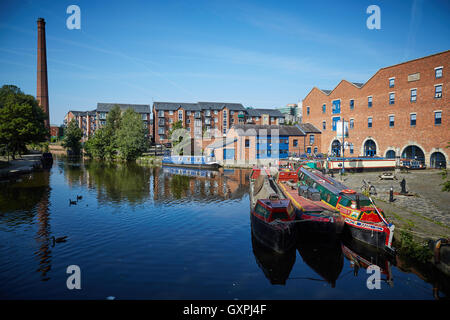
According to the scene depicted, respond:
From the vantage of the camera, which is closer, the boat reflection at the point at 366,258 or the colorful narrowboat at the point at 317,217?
the boat reflection at the point at 366,258

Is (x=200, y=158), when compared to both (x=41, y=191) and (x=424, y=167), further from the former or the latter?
(x=424, y=167)

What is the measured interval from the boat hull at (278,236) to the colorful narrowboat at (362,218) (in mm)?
3652

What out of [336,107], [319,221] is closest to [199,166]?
[336,107]

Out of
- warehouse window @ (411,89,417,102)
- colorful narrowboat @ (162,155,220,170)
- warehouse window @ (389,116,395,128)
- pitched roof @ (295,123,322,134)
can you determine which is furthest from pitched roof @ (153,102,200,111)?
warehouse window @ (411,89,417,102)

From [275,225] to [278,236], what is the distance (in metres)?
0.60

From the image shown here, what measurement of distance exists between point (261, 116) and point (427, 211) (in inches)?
3294

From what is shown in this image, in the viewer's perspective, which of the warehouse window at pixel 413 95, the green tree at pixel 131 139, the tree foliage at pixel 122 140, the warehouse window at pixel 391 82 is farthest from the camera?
the tree foliage at pixel 122 140

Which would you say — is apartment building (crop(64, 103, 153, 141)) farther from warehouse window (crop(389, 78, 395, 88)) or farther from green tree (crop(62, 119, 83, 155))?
warehouse window (crop(389, 78, 395, 88))

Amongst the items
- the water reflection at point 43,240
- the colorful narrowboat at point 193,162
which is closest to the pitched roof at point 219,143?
the colorful narrowboat at point 193,162

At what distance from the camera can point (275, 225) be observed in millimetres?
15359

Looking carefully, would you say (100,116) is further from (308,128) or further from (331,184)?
(331,184)

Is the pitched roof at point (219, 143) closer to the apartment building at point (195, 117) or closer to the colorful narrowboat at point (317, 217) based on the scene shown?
the apartment building at point (195, 117)

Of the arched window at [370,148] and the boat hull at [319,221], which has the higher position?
the arched window at [370,148]

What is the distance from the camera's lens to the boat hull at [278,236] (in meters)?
15.1
